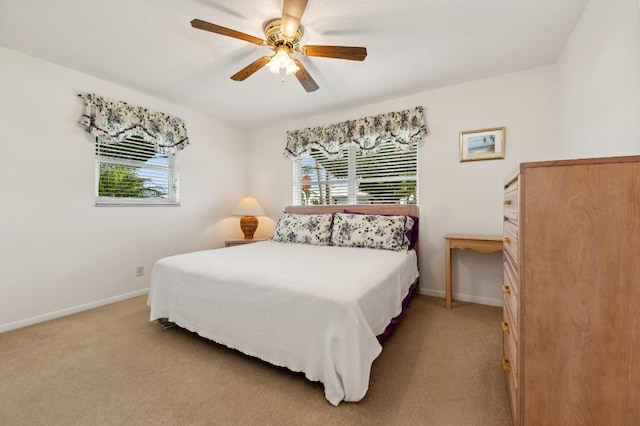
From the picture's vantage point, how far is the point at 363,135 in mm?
3430

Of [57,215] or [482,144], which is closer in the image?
[57,215]

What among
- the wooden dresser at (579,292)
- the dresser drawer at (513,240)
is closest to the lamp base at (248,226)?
the dresser drawer at (513,240)

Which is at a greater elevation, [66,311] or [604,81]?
[604,81]

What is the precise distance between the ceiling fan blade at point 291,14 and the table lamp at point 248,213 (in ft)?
8.68

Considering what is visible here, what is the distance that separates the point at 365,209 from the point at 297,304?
2115 mm

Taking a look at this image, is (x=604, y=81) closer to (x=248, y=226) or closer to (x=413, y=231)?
(x=413, y=231)

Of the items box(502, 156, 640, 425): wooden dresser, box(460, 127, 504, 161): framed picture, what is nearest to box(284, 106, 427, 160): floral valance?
box(460, 127, 504, 161): framed picture

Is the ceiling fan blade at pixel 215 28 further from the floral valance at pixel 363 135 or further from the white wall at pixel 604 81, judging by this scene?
the white wall at pixel 604 81

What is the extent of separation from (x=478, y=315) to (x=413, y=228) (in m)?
1.02

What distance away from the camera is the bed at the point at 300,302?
136 cm

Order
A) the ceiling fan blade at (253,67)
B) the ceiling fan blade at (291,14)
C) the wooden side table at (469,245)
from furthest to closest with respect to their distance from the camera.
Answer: the wooden side table at (469,245)
the ceiling fan blade at (253,67)
the ceiling fan blade at (291,14)

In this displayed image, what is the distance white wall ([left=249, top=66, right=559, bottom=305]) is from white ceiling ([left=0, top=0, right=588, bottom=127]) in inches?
7.3

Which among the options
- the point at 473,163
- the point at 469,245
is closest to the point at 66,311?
the point at 469,245

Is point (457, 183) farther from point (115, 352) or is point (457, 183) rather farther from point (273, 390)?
point (115, 352)
